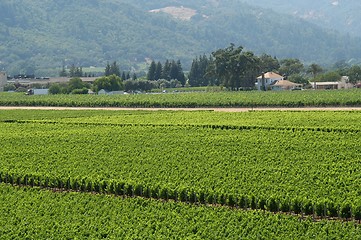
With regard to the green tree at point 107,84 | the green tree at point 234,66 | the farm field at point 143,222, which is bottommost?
the farm field at point 143,222

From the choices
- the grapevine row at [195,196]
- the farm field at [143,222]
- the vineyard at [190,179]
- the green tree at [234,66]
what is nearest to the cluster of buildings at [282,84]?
the green tree at [234,66]

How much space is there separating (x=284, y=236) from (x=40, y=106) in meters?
94.6

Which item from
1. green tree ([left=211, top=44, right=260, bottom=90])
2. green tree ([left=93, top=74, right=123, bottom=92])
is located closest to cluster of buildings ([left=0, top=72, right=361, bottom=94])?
green tree ([left=211, top=44, right=260, bottom=90])

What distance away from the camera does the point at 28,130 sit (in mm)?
67125

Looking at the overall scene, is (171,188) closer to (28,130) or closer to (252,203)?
(252,203)

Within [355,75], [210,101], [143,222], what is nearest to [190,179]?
[143,222]

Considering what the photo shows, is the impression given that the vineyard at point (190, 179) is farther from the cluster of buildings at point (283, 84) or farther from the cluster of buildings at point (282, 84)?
the cluster of buildings at point (283, 84)

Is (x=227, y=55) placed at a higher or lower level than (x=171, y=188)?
higher

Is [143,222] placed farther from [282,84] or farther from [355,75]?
[355,75]

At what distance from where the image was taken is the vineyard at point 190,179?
31172mm

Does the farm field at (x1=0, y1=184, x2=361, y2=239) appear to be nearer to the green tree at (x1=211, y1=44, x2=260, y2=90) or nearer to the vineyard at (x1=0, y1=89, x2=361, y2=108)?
the vineyard at (x1=0, y1=89, x2=361, y2=108)

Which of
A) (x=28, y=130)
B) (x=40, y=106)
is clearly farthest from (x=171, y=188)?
(x=40, y=106)

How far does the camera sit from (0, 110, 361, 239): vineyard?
3117cm

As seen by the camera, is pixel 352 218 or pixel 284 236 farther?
pixel 352 218
